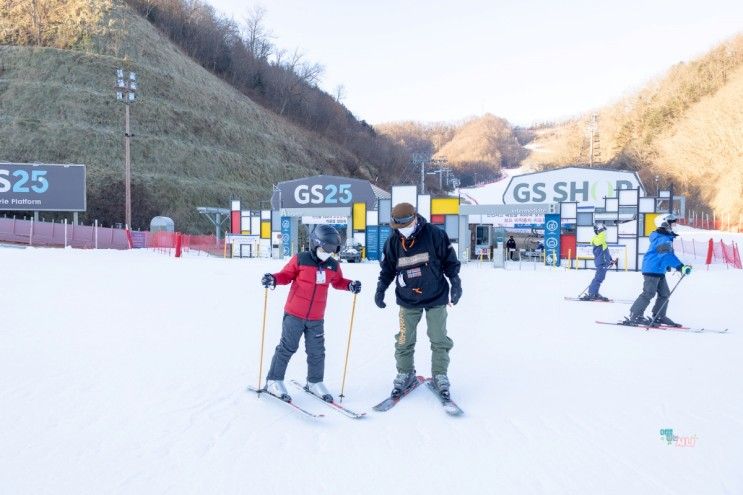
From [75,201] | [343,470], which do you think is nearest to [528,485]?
[343,470]

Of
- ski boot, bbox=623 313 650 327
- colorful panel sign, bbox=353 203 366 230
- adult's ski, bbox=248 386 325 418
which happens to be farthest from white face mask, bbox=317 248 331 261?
colorful panel sign, bbox=353 203 366 230

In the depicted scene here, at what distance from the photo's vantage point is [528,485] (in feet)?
9.71

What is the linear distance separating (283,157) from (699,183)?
39916 mm

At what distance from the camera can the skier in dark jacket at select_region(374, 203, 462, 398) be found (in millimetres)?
4383

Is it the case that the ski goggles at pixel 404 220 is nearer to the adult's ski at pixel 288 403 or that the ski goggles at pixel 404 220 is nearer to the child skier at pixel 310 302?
the child skier at pixel 310 302

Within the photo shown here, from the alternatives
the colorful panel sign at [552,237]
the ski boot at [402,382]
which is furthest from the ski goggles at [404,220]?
the colorful panel sign at [552,237]

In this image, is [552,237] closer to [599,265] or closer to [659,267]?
[599,265]

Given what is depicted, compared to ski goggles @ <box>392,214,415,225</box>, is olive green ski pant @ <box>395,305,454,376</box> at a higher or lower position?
lower

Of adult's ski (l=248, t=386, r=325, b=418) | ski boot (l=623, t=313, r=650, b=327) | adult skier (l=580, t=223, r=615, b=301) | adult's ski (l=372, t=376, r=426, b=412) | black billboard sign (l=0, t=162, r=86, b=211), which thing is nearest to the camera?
adult's ski (l=248, t=386, r=325, b=418)

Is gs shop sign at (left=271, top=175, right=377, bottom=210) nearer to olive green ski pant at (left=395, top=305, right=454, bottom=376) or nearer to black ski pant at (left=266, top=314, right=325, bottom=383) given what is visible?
olive green ski pant at (left=395, top=305, right=454, bottom=376)

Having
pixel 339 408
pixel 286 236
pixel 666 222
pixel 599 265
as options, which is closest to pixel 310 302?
pixel 339 408

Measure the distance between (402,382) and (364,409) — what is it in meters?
0.46

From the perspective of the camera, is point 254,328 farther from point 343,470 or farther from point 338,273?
point 343,470

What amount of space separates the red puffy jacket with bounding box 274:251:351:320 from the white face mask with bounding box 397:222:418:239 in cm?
62
